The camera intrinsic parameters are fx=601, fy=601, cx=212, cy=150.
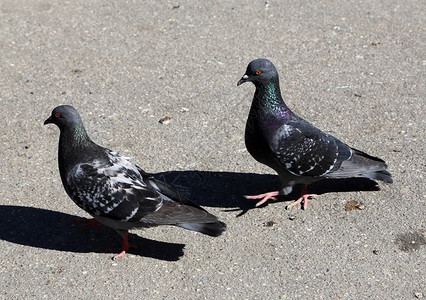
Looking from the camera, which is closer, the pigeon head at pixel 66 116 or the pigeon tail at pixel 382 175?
the pigeon head at pixel 66 116

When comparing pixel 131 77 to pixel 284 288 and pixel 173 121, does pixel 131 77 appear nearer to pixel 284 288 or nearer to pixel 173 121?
pixel 173 121

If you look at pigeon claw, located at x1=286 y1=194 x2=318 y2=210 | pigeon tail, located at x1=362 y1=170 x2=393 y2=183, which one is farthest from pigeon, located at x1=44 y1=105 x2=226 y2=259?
pigeon tail, located at x1=362 y1=170 x2=393 y2=183

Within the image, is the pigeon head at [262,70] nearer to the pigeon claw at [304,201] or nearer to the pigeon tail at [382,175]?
the pigeon claw at [304,201]

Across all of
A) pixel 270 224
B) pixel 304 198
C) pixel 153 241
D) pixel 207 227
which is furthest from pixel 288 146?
pixel 153 241

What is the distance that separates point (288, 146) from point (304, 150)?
0.14 meters

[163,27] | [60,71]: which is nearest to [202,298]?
[60,71]

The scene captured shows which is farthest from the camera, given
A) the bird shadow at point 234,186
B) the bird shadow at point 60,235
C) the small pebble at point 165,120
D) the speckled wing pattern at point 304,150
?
the small pebble at point 165,120

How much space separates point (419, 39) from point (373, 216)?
3.67 meters

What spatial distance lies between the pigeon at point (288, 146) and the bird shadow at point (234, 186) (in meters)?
0.24

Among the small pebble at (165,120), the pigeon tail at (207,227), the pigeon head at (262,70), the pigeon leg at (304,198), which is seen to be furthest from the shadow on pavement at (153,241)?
the pigeon head at (262,70)

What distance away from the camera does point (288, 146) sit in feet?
15.9

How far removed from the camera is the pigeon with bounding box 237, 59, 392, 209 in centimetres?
487

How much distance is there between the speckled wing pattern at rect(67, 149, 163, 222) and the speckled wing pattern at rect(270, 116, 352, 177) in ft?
3.60

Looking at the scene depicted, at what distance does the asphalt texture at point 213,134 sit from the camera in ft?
14.4
